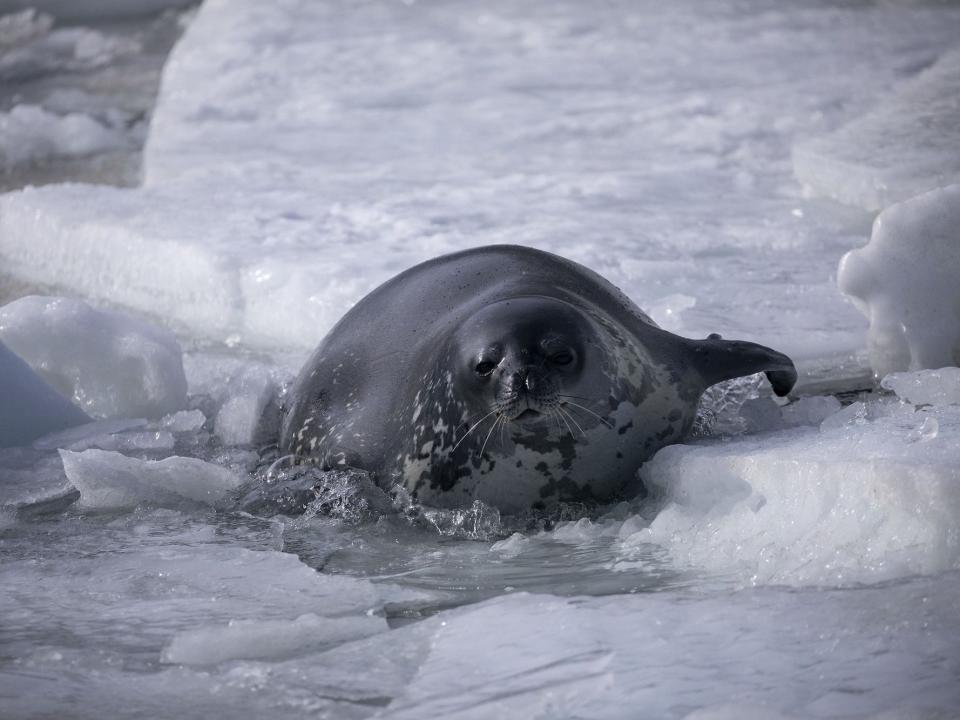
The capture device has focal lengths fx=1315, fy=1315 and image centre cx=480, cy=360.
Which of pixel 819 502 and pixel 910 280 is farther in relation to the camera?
pixel 910 280

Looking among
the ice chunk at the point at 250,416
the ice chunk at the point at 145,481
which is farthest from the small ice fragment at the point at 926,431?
the ice chunk at the point at 250,416

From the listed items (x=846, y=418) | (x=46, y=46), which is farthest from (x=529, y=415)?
(x=46, y=46)

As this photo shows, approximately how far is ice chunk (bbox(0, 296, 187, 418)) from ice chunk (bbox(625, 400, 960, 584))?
1679 mm

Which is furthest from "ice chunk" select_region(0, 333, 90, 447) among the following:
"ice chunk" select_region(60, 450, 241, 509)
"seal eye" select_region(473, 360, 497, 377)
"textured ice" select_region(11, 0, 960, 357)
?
"seal eye" select_region(473, 360, 497, 377)

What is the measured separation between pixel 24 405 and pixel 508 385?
5.49 feet

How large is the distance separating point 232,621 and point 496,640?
494 millimetres

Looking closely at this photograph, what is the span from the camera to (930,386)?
3.20m

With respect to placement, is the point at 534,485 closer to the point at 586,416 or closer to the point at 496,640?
the point at 586,416

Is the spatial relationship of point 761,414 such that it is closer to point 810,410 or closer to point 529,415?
point 810,410

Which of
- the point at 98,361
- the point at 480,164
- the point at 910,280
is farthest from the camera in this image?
the point at 480,164

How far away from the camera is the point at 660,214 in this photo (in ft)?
18.4

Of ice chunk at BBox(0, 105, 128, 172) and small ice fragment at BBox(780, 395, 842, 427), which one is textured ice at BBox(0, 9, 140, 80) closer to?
ice chunk at BBox(0, 105, 128, 172)

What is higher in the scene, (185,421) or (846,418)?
(846,418)

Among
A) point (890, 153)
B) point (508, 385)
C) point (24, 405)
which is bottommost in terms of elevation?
point (24, 405)
